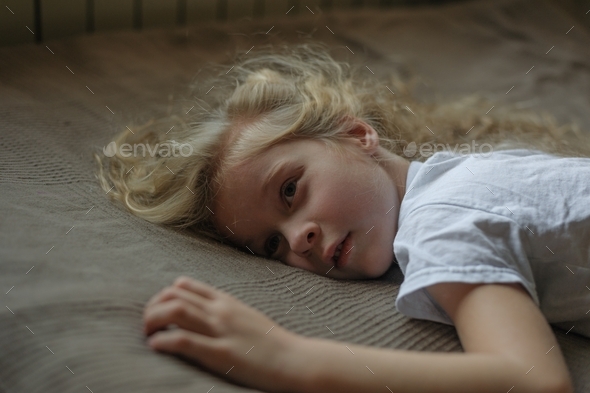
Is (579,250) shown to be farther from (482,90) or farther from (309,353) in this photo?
(482,90)

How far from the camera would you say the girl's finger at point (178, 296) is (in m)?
0.70

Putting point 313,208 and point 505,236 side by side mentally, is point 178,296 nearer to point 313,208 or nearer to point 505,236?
point 313,208

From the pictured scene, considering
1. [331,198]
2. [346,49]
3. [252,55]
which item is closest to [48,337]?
[331,198]

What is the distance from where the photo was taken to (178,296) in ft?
2.30

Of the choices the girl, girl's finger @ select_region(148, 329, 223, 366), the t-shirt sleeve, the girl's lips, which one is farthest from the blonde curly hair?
girl's finger @ select_region(148, 329, 223, 366)

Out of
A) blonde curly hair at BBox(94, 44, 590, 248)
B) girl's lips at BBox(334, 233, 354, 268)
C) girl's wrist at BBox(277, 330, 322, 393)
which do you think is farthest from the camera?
blonde curly hair at BBox(94, 44, 590, 248)

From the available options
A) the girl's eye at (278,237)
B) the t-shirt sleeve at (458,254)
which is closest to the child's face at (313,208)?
the girl's eye at (278,237)

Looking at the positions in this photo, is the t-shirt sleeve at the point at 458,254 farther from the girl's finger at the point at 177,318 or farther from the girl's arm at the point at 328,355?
the girl's finger at the point at 177,318

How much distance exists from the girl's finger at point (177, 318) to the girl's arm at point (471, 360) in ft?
0.36

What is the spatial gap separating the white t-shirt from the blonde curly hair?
0.26m

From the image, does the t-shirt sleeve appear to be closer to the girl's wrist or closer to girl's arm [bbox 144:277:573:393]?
girl's arm [bbox 144:277:573:393]

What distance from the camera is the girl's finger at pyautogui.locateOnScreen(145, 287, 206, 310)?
2.29 ft

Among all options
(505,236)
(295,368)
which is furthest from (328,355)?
(505,236)

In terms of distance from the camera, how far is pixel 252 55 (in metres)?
1.57
